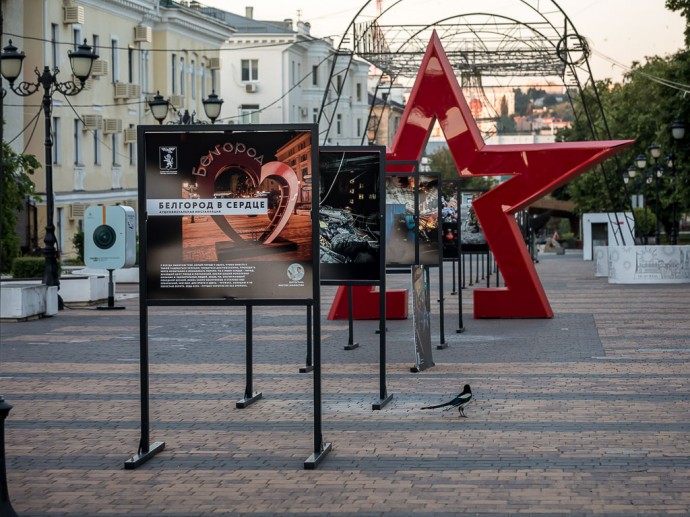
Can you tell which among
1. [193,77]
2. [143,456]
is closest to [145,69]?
[193,77]

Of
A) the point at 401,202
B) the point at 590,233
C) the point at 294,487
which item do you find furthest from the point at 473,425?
the point at 590,233

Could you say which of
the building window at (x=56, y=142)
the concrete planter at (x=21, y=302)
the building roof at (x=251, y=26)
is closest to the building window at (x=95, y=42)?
the building window at (x=56, y=142)

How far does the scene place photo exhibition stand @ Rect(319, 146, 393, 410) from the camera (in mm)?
13312

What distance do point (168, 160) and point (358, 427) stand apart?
3.09m

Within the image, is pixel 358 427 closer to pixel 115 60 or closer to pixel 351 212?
pixel 351 212

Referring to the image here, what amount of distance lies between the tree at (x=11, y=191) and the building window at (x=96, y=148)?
1608 cm

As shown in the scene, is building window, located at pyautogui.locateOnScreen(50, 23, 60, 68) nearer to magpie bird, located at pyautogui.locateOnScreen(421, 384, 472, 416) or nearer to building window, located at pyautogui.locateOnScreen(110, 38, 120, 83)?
building window, located at pyautogui.locateOnScreen(110, 38, 120, 83)

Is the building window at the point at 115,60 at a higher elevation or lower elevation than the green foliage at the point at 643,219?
higher

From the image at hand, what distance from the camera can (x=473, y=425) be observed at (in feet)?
38.4

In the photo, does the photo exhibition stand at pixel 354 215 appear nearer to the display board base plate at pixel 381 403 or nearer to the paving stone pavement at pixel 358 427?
the display board base plate at pixel 381 403

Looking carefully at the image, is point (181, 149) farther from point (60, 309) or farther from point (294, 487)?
point (60, 309)

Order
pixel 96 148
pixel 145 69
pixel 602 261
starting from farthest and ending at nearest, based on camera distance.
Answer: pixel 145 69 < pixel 96 148 < pixel 602 261

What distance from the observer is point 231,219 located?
10211 mm

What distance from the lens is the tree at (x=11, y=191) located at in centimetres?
3080
